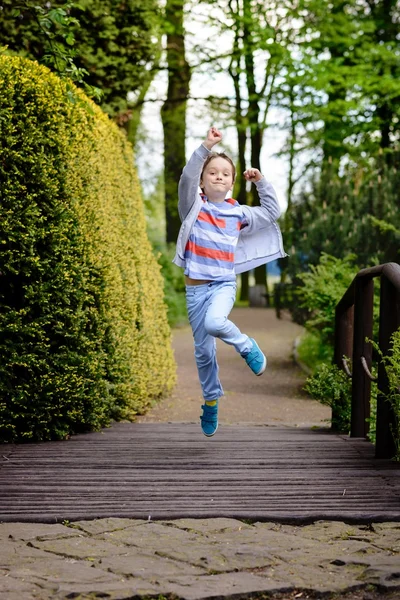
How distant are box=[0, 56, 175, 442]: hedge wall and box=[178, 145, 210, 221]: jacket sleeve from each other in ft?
3.19

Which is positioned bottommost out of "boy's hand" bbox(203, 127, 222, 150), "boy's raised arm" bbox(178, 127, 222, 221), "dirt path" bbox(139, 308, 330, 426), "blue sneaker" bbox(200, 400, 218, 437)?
"dirt path" bbox(139, 308, 330, 426)

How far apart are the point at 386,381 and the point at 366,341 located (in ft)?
2.41

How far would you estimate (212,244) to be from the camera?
17.9 feet

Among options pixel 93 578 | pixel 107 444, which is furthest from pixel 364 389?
pixel 93 578

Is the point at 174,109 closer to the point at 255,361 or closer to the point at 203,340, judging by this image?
the point at 203,340

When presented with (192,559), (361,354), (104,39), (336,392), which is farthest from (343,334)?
(104,39)

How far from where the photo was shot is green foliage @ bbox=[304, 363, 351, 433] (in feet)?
22.4

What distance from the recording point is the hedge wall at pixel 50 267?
5633 millimetres

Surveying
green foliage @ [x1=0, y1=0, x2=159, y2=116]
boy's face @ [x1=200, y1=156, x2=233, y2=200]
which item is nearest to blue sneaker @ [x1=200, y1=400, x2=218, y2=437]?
boy's face @ [x1=200, y1=156, x2=233, y2=200]

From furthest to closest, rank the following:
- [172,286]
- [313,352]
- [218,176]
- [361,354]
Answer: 1. [172,286]
2. [313,352]
3. [361,354]
4. [218,176]

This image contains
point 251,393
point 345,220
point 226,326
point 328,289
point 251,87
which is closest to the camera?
point 226,326

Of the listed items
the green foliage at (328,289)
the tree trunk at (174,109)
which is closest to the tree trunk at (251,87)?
the tree trunk at (174,109)

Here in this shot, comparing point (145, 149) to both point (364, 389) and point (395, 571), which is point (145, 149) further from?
Answer: point (395, 571)

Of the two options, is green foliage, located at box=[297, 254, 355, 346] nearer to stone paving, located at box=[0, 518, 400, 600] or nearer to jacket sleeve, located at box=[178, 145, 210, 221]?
jacket sleeve, located at box=[178, 145, 210, 221]
